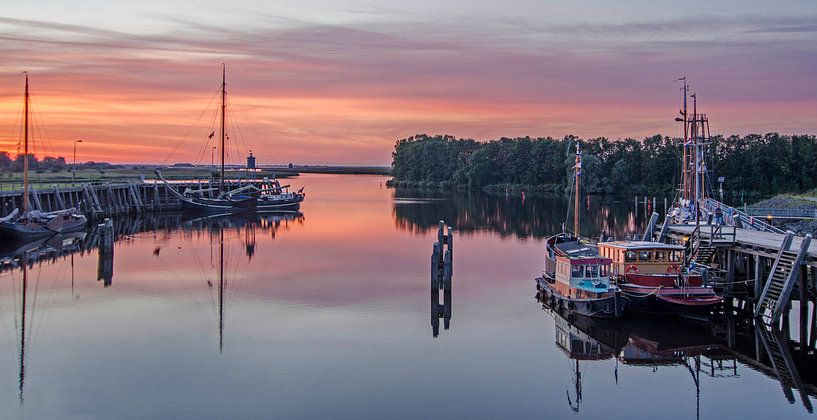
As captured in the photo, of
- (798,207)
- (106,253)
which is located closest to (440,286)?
(106,253)

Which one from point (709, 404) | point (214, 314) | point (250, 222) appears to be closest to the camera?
point (709, 404)

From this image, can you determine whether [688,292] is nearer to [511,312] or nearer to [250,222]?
[511,312]

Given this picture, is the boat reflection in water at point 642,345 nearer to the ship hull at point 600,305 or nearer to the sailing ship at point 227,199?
the ship hull at point 600,305

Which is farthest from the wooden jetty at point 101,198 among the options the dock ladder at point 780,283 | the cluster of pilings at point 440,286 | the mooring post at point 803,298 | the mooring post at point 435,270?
the mooring post at point 803,298

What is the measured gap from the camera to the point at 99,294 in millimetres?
43094

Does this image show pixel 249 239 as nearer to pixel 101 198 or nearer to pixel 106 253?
pixel 106 253

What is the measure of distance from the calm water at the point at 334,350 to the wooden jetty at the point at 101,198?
1795cm

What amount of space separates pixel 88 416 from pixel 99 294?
19973 millimetres

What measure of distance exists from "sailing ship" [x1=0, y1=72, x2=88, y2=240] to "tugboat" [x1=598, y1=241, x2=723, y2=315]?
45.9 m

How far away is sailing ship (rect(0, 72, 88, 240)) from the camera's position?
6206 cm

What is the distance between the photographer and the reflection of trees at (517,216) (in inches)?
3305

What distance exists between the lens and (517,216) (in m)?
101

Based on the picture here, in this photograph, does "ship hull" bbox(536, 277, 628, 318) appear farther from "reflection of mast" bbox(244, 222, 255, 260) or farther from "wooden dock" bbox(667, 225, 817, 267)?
"reflection of mast" bbox(244, 222, 255, 260)

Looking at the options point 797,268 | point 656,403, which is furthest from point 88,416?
point 797,268
